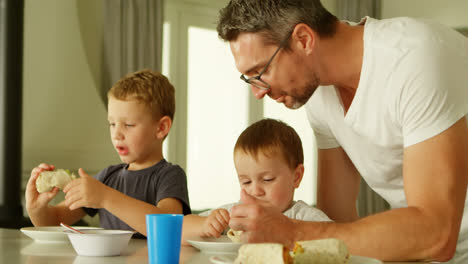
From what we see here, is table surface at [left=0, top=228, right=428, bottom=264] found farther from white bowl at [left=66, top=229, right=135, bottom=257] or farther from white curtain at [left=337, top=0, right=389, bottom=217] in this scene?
white curtain at [left=337, top=0, right=389, bottom=217]

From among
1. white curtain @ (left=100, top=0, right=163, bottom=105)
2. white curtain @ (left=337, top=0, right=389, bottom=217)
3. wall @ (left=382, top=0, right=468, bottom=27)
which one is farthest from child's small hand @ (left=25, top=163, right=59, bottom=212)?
wall @ (left=382, top=0, right=468, bottom=27)

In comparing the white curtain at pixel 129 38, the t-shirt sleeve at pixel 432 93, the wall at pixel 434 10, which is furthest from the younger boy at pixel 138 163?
the wall at pixel 434 10

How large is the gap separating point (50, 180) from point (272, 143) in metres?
0.74

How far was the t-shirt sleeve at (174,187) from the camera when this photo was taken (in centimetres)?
192

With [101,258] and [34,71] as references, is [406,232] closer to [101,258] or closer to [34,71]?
[101,258]

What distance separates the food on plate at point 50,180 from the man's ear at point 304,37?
86 centimetres

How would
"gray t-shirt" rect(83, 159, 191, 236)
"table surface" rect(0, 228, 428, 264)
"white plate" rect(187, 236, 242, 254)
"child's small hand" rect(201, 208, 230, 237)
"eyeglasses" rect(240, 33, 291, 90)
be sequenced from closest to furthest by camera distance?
1. "table surface" rect(0, 228, 428, 264)
2. "white plate" rect(187, 236, 242, 254)
3. "child's small hand" rect(201, 208, 230, 237)
4. "eyeglasses" rect(240, 33, 291, 90)
5. "gray t-shirt" rect(83, 159, 191, 236)

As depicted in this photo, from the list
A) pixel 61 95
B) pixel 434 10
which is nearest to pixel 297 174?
pixel 61 95

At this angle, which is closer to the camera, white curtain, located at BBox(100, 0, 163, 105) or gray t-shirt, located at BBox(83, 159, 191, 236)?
gray t-shirt, located at BBox(83, 159, 191, 236)

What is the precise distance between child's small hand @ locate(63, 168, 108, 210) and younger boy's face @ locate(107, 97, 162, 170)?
37 cm

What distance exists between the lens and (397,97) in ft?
4.95

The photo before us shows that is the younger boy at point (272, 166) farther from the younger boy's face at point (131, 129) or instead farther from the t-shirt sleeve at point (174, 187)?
the younger boy's face at point (131, 129)

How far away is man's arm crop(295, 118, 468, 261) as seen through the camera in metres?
1.29

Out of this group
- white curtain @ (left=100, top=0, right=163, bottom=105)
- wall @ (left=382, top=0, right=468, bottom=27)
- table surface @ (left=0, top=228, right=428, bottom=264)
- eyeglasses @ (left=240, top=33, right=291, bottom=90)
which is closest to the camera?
table surface @ (left=0, top=228, right=428, bottom=264)
